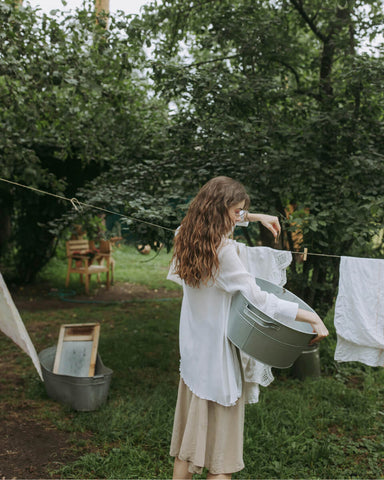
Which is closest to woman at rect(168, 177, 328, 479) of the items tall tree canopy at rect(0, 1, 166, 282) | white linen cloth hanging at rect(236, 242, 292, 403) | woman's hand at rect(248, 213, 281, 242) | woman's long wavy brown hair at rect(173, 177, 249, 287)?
woman's long wavy brown hair at rect(173, 177, 249, 287)

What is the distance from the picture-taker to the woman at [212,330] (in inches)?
76.6

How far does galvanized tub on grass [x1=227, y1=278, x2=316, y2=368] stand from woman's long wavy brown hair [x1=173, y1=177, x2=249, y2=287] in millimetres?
208

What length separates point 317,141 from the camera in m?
3.98

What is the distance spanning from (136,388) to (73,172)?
177 inches

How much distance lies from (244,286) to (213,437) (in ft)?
2.56

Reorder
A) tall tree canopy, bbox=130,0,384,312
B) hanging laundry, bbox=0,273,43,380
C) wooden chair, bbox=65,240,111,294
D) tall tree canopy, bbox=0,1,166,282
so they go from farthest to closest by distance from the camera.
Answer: wooden chair, bbox=65,240,111,294, tall tree canopy, bbox=0,1,166,282, tall tree canopy, bbox=130,0,384,312, hanging laundry, bbox=0,273,43,380

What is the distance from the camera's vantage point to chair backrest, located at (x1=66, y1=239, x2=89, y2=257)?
27.7ft

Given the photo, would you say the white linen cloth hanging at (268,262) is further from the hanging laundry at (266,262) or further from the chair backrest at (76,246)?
the chair backrest at (76,246)

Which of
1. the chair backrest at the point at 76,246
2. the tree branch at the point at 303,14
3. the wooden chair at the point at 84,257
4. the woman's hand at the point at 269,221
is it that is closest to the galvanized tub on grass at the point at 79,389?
the woman's hand at the point at 269,221

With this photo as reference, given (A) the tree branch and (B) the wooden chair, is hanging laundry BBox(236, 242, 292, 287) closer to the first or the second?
(A) the tree branch

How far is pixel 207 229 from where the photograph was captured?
198cm

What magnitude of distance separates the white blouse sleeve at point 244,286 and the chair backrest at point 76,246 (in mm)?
6870

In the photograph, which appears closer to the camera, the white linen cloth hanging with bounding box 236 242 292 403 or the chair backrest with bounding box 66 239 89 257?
the white linen cloth hanging with bounding box 236 242 292 403

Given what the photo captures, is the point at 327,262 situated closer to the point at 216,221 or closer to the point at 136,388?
the point at 136,388
